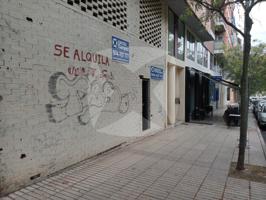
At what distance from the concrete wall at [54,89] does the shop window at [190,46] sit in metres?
9.18

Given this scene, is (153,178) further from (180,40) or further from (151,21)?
(180,40)

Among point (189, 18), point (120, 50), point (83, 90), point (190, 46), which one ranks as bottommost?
point (83, 90)

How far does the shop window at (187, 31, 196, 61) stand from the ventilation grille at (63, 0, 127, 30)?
30.2ft

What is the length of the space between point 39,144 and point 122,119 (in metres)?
3.55

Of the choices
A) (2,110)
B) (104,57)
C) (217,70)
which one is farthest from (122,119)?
(217,70)

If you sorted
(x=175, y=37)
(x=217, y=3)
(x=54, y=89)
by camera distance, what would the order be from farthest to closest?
(x=175, y=37) < (x=217, y=3) < (x=54, y=89)

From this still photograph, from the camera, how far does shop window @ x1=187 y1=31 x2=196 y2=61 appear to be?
651 inches

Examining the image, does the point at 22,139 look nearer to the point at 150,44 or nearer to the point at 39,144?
the point at 39,144

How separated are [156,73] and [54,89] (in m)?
6.31

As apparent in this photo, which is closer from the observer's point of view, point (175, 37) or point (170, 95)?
point (170, 95)

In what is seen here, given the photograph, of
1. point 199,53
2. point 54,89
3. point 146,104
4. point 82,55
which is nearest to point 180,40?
point 146,104

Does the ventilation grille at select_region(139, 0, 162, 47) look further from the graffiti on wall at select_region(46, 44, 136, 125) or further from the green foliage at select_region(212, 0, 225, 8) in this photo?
the green foliage at select_region(212, 0, 225, 8)

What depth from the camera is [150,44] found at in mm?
10344

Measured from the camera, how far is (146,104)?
10.4 m
